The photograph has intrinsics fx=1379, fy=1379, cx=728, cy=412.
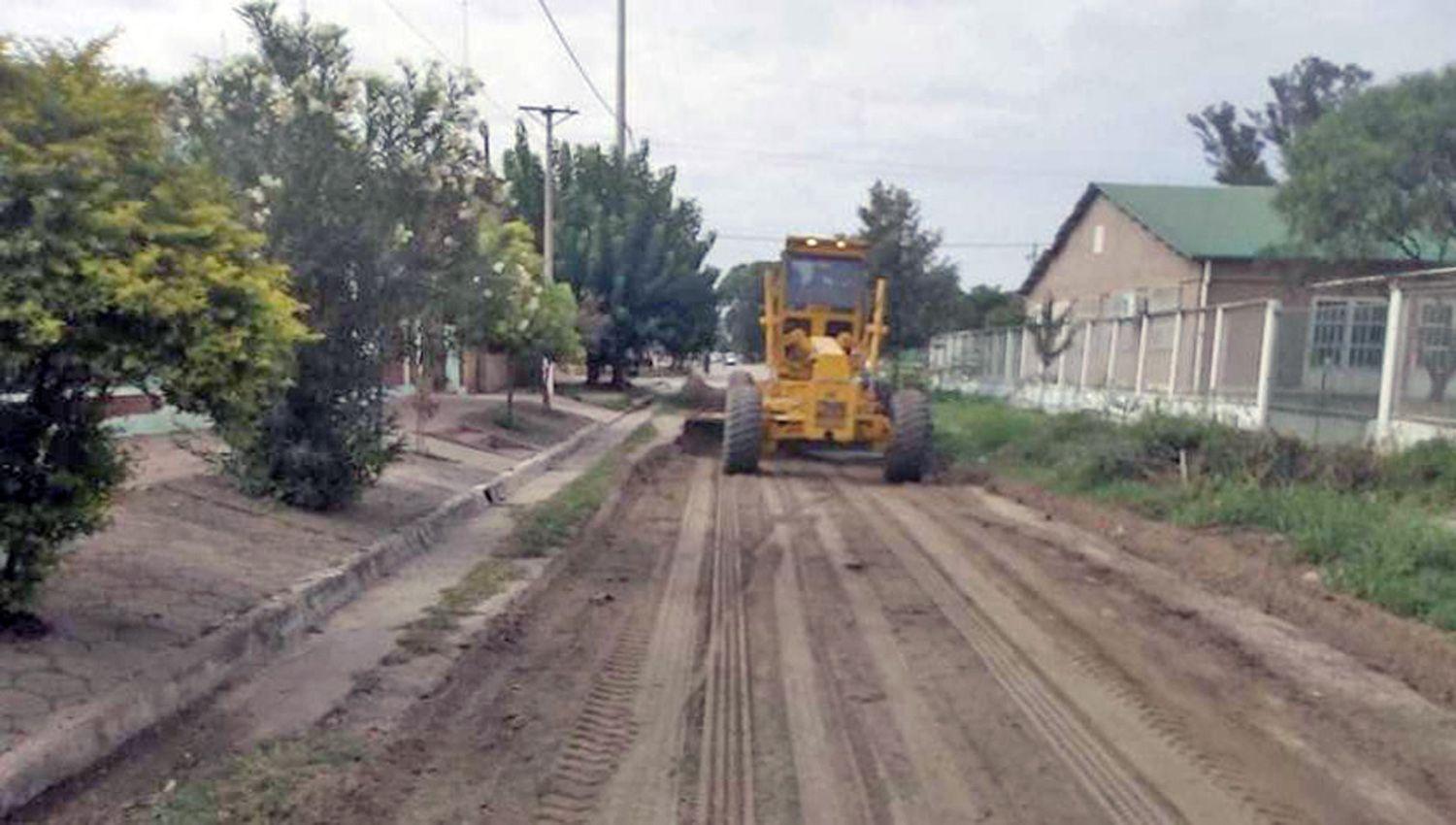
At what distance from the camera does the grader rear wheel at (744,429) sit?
19750mm

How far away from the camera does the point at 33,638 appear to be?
712 cm

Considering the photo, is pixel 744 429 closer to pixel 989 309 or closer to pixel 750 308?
pixel 750 308

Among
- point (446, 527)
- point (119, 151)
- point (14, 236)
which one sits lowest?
point (446, 527)

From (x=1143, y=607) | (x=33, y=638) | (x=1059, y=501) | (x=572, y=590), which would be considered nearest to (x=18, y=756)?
(x=33, y=638)

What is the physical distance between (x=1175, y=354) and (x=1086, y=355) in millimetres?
5786

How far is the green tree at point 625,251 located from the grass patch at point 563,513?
17620 millimetres

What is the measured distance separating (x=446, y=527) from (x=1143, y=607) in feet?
23.6

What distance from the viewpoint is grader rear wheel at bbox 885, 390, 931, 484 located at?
770 inches

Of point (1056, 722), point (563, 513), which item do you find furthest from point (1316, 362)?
point (1056, 722)

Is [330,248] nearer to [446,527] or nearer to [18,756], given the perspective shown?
[446,527]

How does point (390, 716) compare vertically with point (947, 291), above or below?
below

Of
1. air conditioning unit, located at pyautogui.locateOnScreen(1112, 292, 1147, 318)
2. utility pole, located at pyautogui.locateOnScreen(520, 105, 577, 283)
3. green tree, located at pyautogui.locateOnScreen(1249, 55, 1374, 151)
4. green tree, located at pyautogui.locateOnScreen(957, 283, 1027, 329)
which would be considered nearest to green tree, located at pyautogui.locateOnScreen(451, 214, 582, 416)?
utility pole, located at pyautogui.locateOnScreen(520, 105, 577, 283)

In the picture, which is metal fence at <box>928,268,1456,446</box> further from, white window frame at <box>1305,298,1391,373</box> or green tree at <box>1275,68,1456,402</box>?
green tree at <box>1275,68,1456,402</box>

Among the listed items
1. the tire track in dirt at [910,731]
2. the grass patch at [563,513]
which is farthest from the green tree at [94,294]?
the grass patch at [563,513]
